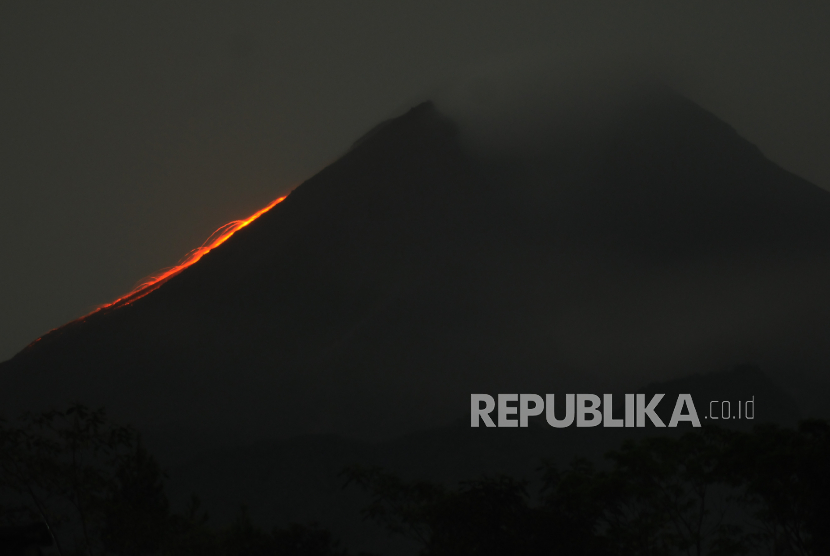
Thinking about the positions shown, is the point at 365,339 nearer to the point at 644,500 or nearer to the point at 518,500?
the point at 644,500

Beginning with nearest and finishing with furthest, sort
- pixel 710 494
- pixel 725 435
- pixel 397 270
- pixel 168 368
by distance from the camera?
pixel 725 435, pixel 710 494, pixel 168 368, pixel 397 270

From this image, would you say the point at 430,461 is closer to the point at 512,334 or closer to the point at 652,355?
the point at 512,334

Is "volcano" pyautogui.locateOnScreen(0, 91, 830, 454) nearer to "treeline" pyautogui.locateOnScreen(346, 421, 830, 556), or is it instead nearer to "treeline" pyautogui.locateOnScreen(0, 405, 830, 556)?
"treeline" pyautogui.locateOnScreen(0, 405, 830, 556)

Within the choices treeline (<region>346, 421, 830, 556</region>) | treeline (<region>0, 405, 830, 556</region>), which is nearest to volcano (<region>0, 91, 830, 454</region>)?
treeline (<region>0, 405, 830, 556</region>)

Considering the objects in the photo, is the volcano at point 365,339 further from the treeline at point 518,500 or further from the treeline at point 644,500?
the treeline at point 644,500

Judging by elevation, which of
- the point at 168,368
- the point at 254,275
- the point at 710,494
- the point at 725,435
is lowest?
the point at 710,494

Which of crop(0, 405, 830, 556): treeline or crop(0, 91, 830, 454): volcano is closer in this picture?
crop(0, 405, 830, 556): treeline

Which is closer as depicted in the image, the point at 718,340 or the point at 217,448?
the point at 217,448

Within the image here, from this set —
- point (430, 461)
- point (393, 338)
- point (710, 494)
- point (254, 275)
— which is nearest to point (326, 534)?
point (710, 494)

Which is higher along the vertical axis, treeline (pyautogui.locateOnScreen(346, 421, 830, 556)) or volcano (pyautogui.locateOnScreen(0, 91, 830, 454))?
volcano (pyautogui.locateOnScreen(0, 91, 830, 454))

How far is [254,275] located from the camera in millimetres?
194750

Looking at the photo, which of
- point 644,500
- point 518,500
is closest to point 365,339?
point 644,500

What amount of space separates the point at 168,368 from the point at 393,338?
149 ft

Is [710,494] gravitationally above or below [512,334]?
below
